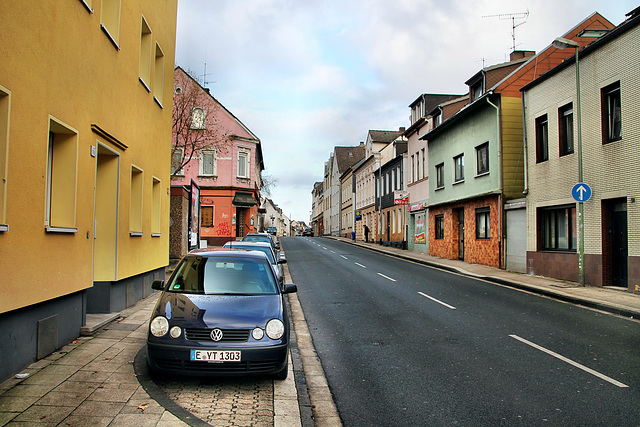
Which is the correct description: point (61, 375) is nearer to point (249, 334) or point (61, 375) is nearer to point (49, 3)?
point (249, 334)

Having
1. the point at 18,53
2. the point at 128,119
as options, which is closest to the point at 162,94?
the point at 128,119

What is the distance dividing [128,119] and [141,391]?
663 centimetres

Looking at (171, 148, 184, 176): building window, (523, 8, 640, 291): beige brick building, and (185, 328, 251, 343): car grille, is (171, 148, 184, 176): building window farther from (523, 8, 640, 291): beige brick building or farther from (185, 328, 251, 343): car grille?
(185, 328, 251, 343): car grille

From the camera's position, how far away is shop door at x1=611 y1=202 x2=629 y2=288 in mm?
12695

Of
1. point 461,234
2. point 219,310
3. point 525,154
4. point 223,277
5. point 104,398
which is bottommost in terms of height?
point 104,398

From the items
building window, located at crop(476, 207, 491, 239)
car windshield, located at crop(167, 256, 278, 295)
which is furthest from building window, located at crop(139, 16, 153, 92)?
building window, located at crop(476, 207, 491, 239)

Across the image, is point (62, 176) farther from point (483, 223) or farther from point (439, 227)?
point (439, 227)

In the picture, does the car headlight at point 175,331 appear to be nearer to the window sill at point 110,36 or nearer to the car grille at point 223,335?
the car grille at point 223,335

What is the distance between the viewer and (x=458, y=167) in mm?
24047

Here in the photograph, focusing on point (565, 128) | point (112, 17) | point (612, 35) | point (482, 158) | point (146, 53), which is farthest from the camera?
point (482, 158)

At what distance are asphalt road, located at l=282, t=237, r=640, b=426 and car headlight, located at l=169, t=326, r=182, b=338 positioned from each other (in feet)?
6.14

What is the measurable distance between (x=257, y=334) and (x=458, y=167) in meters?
21.0

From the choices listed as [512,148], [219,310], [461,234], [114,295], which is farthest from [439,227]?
[219,310]

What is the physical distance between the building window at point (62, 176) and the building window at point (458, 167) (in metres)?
19.9
